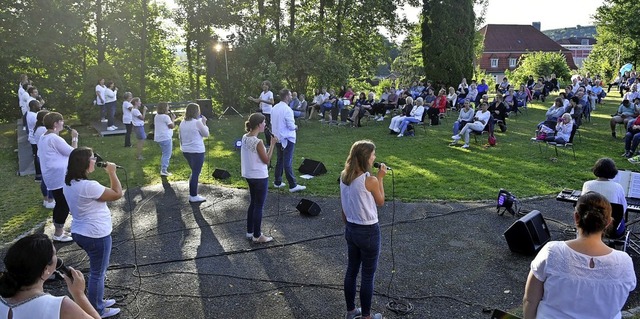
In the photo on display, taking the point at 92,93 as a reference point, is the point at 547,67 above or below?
above

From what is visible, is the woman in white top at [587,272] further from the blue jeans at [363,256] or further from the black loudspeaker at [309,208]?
the black loudspeaker at [309,208]

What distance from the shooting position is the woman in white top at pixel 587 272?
2.72 meters

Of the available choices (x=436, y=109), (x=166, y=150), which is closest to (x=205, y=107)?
(x=436, y=109)

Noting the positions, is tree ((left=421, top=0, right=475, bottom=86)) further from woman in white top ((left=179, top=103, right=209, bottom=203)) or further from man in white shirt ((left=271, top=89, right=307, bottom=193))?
woman in white top ((left=179, top=103, right=209, bottom=203))

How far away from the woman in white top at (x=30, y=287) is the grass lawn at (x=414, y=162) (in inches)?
209

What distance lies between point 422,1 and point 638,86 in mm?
10514

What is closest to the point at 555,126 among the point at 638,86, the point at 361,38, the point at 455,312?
the point at 638,86

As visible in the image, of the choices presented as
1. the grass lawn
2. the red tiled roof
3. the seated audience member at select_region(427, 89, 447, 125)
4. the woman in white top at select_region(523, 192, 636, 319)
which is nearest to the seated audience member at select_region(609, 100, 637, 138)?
the grass lawn

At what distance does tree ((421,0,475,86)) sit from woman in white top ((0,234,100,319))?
23126 mm

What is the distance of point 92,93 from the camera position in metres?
18.8

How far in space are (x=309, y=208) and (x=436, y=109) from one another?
10431 mm

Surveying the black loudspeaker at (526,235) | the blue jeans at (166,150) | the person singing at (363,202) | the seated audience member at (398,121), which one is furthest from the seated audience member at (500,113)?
the person singing at (363,202)

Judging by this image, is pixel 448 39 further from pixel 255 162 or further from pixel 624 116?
pixel 255 162

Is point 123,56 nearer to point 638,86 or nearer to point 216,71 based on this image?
point 216,71
